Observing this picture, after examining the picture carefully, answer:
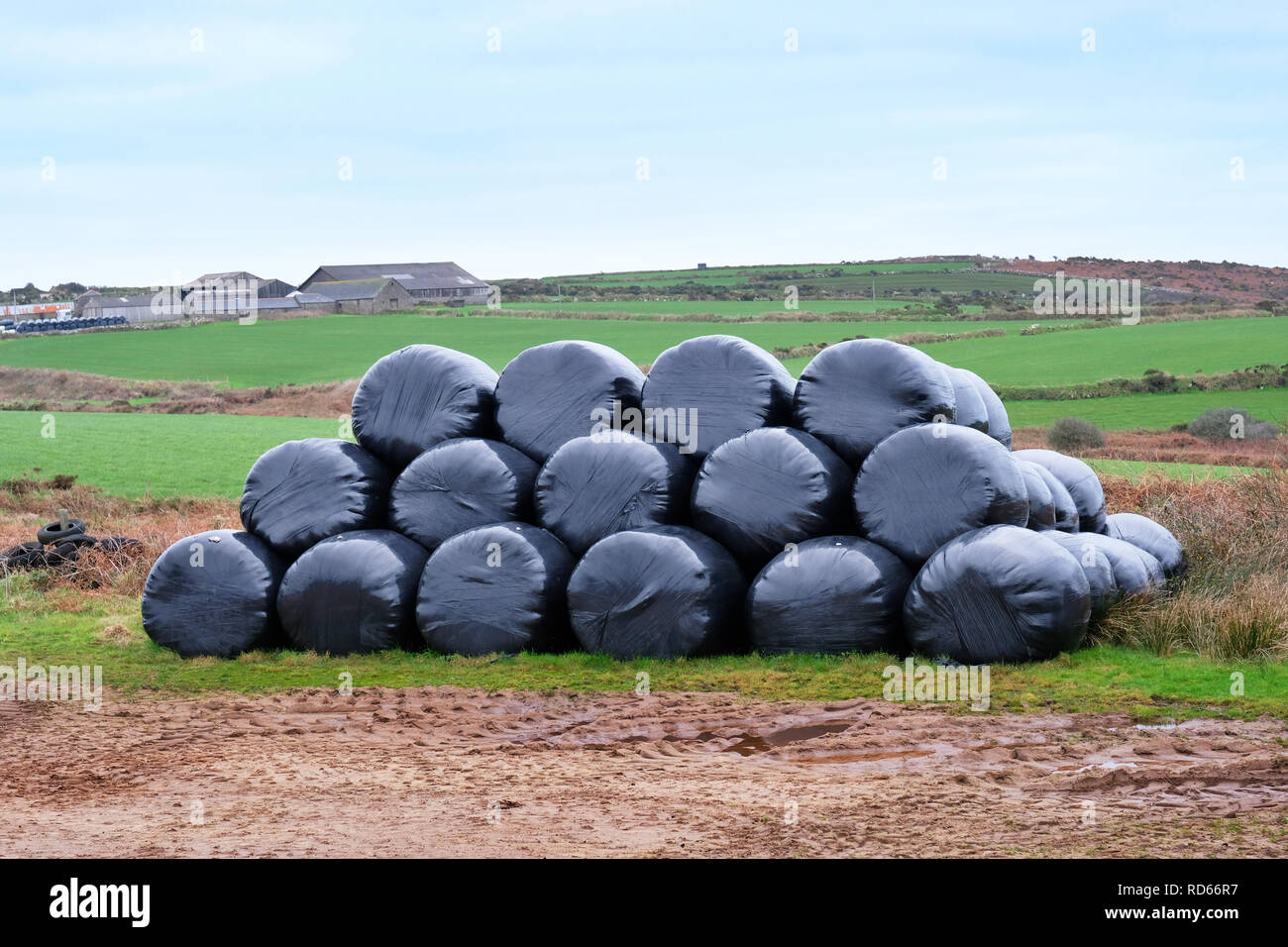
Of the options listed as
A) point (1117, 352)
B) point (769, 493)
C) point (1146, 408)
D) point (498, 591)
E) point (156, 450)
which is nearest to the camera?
point (769, 493)

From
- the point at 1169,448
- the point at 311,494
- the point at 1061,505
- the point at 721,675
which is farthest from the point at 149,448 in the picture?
the point at 1061,505

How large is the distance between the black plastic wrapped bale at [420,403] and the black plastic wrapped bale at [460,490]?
Answer: 1.20 feet

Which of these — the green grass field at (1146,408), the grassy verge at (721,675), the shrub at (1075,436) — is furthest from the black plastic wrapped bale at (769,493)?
the green grass field at (1146,408)

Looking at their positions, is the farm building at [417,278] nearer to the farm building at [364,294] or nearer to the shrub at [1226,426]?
the farm building at [364,294]

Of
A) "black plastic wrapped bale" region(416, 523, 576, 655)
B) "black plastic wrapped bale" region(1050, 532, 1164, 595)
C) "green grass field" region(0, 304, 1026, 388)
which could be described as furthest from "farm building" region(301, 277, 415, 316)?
"black plastic wrapped bale" region(1050, 532, 1164, 595)

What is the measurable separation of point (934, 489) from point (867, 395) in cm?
111

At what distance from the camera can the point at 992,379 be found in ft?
134

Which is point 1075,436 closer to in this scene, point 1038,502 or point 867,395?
point 1038,502

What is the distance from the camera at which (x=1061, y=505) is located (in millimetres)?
12117

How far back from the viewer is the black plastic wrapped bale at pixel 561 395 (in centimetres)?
1182

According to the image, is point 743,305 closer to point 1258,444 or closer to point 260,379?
point 260,379

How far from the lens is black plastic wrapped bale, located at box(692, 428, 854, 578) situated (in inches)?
420

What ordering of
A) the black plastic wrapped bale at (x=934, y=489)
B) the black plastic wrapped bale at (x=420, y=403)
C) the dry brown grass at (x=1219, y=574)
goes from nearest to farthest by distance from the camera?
1. the dry brown grass at (x=1219, y=574)
2. the black plastic wrapped bale at (x=934, y=489)
3. the black plastic wrapped bale at (x=420, y=403)

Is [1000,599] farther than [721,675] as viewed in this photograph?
No
